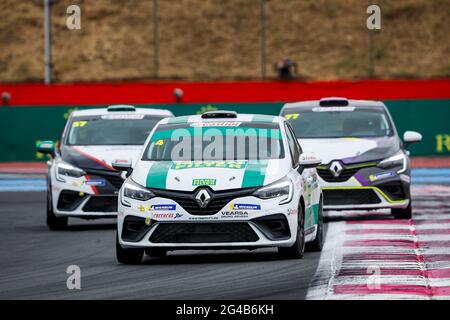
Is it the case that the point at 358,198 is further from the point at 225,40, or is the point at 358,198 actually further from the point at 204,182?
the point at 225,40

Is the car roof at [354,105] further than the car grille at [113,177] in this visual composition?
Yes

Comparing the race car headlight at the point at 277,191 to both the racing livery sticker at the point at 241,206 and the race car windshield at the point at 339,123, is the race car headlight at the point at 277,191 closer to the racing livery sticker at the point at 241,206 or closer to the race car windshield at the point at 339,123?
the racing livery sticker at the point at 241,206

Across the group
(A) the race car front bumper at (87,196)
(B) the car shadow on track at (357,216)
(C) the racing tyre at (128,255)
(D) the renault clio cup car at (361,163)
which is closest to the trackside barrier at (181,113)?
(B) the car shadow on track at (357,216)

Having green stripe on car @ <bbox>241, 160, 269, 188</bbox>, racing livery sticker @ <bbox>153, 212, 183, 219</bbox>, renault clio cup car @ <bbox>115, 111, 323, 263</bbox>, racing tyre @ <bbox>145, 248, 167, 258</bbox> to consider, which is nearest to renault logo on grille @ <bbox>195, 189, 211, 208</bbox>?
renault clio cup car @ <bbox>115, 111, 323, 263</bbox>

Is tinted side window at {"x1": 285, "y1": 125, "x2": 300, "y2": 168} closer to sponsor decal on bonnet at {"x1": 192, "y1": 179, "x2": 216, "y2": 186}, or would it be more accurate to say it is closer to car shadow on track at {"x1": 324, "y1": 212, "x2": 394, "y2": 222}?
sponsor decal on bonnet at {"x1": 192, "y1": 179, "x2": 216, "y2": 186}

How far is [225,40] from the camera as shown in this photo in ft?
180

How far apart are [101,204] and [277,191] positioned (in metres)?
5.23

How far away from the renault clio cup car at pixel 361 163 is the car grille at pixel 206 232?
17.5ft

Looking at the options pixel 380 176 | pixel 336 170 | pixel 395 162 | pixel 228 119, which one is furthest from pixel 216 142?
pixel 395 162

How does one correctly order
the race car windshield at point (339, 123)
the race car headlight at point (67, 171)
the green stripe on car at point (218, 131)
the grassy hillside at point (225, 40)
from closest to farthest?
the green stripe on car at point (218, 131) → the race car headlight at point (67, 171) → the race car windshield at point (339, 123) → the grassy hillside at point (225, 40)

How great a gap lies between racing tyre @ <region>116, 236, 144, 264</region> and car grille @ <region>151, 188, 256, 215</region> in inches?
26.8

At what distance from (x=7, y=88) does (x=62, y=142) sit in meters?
21.0

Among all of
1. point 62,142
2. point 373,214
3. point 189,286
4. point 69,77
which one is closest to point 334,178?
point 373,214

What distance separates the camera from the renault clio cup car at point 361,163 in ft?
61.6
